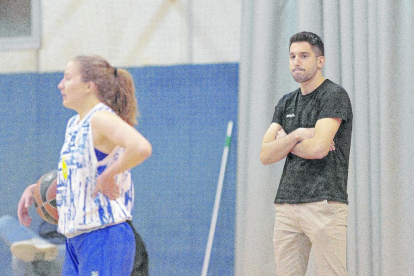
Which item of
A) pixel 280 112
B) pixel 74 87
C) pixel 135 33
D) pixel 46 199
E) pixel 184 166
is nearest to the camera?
pixel 74 87

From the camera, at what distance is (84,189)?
2.01 metres

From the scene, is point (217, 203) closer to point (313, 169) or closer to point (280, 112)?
point (280, 112)

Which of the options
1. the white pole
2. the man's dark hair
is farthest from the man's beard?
the white pole

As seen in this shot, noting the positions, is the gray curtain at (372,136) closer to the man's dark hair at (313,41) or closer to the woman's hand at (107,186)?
the man's dark hair at (313,41)

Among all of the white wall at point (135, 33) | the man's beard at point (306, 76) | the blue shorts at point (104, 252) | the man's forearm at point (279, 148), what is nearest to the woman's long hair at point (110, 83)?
the blue shorts at point (104, 252)

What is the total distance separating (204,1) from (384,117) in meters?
1.80

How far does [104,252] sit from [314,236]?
1.11 metres

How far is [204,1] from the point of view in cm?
470

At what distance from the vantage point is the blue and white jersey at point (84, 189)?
199 cm

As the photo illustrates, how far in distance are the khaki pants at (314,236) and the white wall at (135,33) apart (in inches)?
83.3

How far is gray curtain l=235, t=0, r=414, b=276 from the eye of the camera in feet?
12.5

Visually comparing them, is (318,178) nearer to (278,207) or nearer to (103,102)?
(278,207)

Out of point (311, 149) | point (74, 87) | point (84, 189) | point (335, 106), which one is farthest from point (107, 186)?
point (335, 106)

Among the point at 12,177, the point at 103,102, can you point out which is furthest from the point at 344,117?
the point at 12,177
